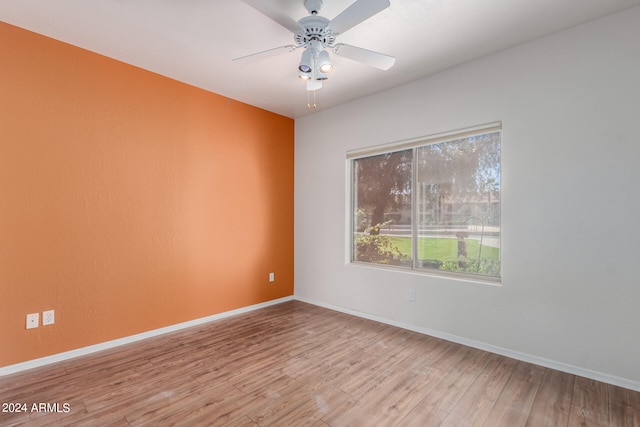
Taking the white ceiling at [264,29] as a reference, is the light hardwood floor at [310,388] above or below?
below

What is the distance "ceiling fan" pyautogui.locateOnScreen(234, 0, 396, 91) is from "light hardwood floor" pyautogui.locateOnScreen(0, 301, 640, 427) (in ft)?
7.54

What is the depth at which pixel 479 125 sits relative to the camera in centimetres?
285

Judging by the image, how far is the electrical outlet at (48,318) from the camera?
2.49 m

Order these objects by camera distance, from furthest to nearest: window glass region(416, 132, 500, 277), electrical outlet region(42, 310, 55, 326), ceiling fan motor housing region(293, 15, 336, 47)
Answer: window glass region(416, 132, 500, 277) < electrical outlet region(42, 310, 55, 326) < ceiling fan motor housing region(293, 15, 336, 47)

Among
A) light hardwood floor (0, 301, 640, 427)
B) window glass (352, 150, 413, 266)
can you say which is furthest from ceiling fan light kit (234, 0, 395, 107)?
light hardwood floor (0, 301, 640, 427)

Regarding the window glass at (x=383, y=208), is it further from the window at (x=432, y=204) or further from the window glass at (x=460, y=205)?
the window glass at (x=460, y=205)

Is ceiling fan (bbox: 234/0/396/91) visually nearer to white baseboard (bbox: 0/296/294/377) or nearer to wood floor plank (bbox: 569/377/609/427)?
wood floor plank (bbox: 569/377/609/427)

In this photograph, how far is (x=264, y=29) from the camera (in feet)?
7.82

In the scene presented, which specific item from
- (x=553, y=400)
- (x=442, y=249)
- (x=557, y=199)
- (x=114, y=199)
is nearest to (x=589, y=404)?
(x=553, y=400)

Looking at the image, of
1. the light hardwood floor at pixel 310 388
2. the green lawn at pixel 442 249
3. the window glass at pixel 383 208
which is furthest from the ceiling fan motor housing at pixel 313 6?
the light hardwood floor at pixel 310 388

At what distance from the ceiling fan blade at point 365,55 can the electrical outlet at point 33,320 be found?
124 inches

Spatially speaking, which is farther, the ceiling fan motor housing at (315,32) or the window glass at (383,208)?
the window glass at (383,208)

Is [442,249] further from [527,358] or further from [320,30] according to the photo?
[320,30]

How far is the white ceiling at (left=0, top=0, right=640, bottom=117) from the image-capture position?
213 cm
